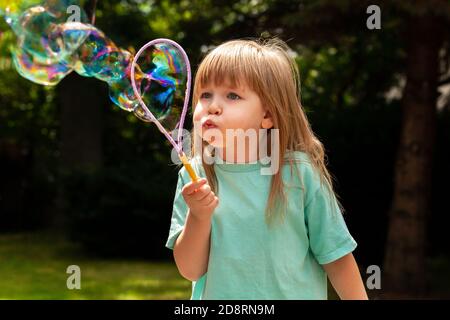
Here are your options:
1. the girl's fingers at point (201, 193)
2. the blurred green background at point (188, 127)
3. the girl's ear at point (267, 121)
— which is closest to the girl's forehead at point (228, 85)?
the girl's ear at point (267, 121)

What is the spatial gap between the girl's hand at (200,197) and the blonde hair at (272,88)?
189mm

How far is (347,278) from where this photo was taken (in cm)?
216

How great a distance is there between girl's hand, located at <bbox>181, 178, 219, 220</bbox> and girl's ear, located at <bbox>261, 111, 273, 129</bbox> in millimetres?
331

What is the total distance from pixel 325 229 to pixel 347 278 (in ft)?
0.51

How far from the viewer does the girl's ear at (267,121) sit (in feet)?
7.27

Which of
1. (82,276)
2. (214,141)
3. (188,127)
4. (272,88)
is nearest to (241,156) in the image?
(214,141)

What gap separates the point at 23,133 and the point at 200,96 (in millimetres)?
10929

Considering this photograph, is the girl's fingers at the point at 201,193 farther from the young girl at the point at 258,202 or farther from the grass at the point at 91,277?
the grass at the point at 91,277

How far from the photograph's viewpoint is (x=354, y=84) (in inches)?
420

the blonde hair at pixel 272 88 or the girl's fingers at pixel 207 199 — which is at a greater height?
the blonde hair at pixel 272 88

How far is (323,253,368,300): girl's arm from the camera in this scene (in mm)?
2152
